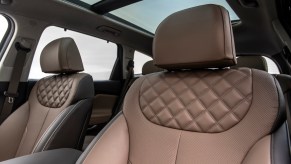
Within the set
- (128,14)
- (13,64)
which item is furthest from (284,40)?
(13,64)

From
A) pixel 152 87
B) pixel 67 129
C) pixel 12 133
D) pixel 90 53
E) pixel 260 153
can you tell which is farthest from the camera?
pixel 90 53

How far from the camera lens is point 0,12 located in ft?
6.68

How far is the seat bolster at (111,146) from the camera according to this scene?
1.00 m

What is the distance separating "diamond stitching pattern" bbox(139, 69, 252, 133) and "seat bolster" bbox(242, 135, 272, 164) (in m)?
0.13

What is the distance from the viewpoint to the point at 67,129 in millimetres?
1623

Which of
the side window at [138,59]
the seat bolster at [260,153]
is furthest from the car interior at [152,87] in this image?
the side window at [138,59]

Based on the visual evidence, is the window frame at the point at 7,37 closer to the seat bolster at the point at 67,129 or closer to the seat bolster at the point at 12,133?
the seat bolster at the point at 12,133

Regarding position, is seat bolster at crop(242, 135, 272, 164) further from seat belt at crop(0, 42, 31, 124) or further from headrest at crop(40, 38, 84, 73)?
seat belt at crop(0, 42, 31, 124)

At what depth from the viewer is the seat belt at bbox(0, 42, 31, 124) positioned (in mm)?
2055

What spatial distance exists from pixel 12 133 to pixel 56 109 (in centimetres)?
39

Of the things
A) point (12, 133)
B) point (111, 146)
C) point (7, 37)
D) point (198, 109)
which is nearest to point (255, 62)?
point (198, 109)

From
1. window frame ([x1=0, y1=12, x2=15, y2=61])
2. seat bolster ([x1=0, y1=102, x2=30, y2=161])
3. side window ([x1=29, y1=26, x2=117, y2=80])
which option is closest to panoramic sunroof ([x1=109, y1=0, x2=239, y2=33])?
side window ([x1=29, y1=26, x2=117, y2=80])

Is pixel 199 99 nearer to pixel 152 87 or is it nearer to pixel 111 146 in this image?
pixel 152 87

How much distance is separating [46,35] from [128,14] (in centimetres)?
93
